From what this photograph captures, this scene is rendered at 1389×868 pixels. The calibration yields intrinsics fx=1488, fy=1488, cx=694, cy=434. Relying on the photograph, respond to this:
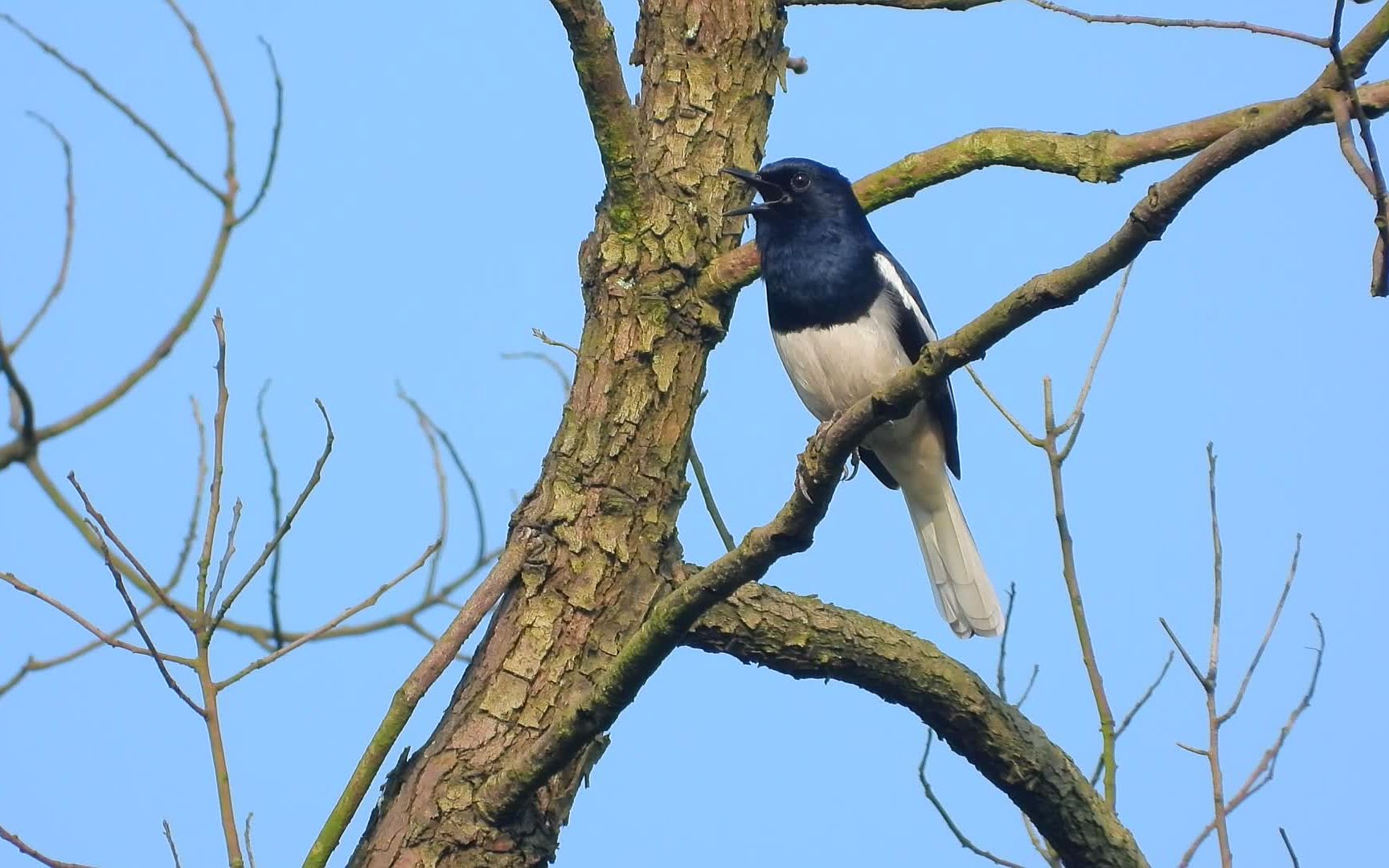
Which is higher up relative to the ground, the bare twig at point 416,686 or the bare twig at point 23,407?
the bare twig at point 416,686

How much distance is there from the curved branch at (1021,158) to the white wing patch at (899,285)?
0.27 m

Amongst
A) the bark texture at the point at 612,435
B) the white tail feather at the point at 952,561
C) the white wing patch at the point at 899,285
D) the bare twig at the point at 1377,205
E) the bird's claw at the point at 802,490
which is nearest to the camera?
the bare twig at the point at 1377,205

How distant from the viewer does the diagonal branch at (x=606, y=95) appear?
443 centimetres

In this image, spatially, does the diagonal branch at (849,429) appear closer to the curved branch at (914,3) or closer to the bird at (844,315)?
the bird at (844,315)

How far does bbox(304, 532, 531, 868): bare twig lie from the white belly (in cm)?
140

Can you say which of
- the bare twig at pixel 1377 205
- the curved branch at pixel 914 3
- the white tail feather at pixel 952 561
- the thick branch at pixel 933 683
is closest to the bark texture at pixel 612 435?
the curved branch at pixel 914 3

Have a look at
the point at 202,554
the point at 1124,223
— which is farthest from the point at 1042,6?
the point at 202,554

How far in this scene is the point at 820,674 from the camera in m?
5.00

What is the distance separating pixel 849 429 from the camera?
3.76 meters

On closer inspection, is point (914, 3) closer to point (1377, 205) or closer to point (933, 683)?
point (933, 683)

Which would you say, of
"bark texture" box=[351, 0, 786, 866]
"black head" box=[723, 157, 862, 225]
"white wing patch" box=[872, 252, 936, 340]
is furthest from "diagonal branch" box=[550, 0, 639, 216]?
"white wing patch" box=[872, 252, 936, 340]

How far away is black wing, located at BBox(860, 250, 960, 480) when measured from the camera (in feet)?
18.6

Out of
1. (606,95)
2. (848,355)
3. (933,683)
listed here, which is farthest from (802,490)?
(848,355)

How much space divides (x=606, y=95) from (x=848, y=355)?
140 cm
